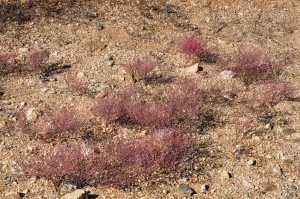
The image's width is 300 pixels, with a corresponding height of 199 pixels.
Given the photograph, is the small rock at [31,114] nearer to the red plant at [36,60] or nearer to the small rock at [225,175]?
the red plant at [36,60]

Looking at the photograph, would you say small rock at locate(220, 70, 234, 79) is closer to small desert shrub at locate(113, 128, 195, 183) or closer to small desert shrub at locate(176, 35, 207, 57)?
small desert shrub at locate(176, 35, 207, 57)

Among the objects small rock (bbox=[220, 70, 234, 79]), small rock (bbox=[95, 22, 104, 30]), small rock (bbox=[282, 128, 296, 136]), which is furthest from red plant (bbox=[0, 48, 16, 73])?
small rock (bbox=[282, 128, 296, 136])

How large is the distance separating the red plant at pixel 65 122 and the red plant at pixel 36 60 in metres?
2.20

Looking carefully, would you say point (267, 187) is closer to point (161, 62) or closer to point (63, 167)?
point (63, 167)

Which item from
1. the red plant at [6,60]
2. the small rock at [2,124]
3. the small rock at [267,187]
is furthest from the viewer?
the red plant at [6,60]

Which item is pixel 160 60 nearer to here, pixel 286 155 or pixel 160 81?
pixel 160 81

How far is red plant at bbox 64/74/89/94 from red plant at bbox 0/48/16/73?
1.35 metres

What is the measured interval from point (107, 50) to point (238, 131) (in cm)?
403

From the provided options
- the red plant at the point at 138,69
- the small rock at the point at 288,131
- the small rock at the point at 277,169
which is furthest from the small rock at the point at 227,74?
the small rock at the point at 277,169

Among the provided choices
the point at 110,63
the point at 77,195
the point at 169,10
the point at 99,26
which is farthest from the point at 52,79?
→ the point at 169,10

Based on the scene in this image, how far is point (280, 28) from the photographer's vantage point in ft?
37.4

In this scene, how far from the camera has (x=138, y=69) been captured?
8680 mm

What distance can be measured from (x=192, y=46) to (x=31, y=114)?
4.17 meters

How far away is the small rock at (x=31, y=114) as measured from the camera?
23.5 ft
